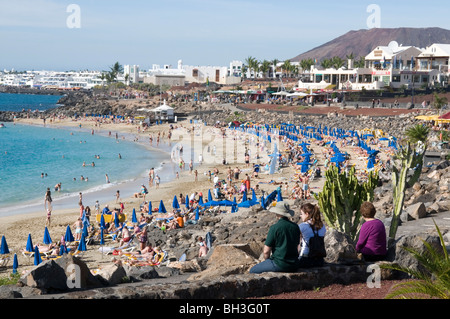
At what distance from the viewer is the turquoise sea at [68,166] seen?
31438 millimetres

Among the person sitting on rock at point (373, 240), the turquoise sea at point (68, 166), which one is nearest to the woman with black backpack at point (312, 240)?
the person sitting on rock at point (373, 240)

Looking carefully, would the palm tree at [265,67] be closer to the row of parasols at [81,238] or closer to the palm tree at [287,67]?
the palm tree at [287,67]

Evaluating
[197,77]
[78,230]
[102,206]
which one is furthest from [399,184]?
[197,77]

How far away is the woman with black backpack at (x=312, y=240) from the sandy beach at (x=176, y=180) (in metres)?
10.3

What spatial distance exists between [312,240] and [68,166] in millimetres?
37980

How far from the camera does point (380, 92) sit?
70.9 m

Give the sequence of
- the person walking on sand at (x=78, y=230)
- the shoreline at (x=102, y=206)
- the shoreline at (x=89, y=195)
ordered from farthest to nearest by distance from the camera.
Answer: the shoreline at (x=89, y=195)
the person walking on sand at (x=78, y=230)
the shoreline at (x=102, y=206)

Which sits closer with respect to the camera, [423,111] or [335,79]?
[423,111]

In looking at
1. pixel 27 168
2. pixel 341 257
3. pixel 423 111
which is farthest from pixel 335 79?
pixel 341 257

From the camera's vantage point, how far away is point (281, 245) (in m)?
6.96

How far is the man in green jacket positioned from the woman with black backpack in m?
0.39

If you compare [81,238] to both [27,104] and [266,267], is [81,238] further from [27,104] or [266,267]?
[27,104]
